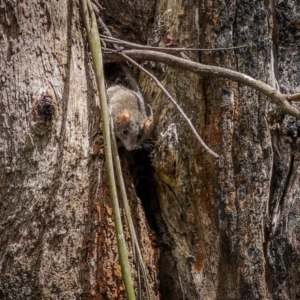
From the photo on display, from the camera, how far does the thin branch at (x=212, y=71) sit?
4.70 feet

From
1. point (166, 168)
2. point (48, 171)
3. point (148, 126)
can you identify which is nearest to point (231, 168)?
point (166, 168)

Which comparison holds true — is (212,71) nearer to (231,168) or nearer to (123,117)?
(231,168)

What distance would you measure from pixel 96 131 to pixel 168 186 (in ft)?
0.88

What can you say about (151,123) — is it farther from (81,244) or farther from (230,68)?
(81,244)

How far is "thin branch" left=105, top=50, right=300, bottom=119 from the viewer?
1.43 meters

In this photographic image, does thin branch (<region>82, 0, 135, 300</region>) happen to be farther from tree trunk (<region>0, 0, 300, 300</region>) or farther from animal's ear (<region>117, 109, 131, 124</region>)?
animal's ear (<region>117, 109, 131, 124</region>)

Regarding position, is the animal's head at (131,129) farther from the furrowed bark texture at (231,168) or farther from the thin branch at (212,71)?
the thin branch at (212,71)

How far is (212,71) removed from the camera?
4.93ft

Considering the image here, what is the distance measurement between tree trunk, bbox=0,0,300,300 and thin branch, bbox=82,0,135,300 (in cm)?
6

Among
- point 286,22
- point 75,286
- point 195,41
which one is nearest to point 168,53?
point 195,41

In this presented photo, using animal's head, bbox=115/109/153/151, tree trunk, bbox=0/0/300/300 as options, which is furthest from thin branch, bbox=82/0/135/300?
animal's head, bbox=115/109/153/151

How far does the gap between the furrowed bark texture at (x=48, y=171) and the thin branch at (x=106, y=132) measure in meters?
0.06

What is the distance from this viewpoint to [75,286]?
57.4 inches

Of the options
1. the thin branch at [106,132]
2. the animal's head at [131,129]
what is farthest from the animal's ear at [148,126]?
the thin branch at [106,132]
